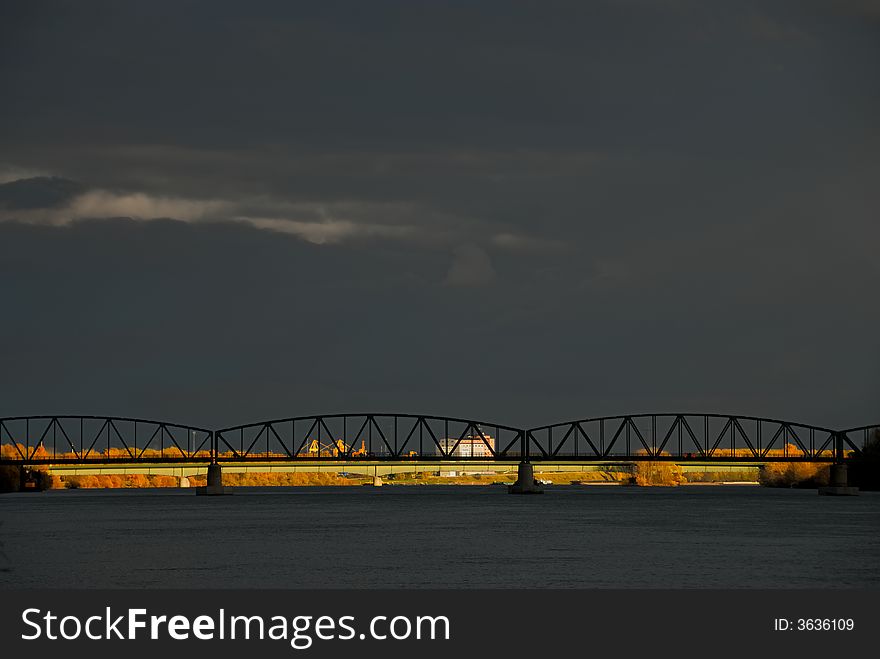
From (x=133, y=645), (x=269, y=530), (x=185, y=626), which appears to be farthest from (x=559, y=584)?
(x=269, y=530)

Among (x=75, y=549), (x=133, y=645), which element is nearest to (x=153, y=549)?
(x=75, y=549)

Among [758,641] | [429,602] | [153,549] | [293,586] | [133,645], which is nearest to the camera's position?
[133,645]

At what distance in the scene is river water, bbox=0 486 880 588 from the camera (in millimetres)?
66375

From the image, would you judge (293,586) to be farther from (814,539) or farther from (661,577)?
(814,539)

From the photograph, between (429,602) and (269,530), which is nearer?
→ (429,602)

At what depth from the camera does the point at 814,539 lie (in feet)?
317

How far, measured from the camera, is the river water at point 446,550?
218ft

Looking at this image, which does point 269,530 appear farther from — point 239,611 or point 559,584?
point 239,611

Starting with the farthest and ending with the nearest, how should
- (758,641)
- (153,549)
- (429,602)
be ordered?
1. (153,549)
2. (429,602)
3. (758,641)

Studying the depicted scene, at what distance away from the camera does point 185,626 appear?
46.7m

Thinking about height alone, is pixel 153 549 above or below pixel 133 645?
above

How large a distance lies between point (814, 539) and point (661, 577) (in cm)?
3325

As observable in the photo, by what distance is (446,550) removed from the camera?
86500 mm

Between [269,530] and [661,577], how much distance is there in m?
51.6
